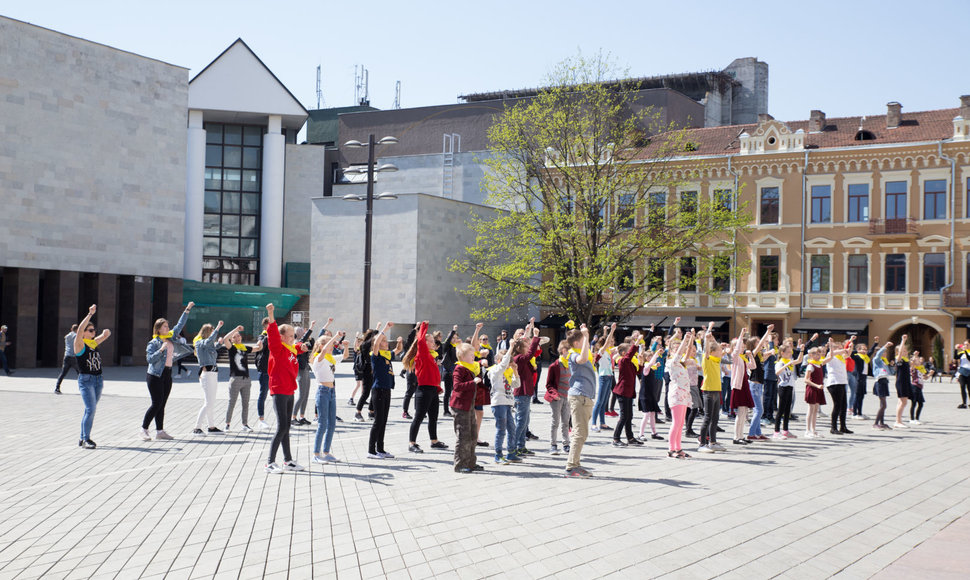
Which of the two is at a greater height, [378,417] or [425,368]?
[425,368]

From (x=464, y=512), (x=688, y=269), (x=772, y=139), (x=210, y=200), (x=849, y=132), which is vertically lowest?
(x=464, y=512)

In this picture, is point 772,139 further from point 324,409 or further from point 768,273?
point 324,409

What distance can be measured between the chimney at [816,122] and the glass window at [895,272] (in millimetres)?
8564

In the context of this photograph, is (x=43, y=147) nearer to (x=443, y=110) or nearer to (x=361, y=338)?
(x=361, y=338)

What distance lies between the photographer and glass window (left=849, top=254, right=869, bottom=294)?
41.7 meters

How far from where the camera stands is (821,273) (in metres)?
42.7

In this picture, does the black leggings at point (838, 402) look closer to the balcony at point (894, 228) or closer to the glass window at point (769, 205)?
the balcony at point (894, 228)

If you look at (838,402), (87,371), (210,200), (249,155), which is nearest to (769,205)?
(838,402)

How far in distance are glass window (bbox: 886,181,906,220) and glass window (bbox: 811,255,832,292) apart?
11.8 ft

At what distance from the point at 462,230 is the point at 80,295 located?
20.2 metres

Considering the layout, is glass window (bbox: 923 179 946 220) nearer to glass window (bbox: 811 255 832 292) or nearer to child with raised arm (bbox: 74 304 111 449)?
glass window (bbox: 811 255 832 292)

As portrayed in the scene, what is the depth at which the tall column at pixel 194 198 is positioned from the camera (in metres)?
51.1

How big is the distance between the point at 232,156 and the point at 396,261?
1771 cm

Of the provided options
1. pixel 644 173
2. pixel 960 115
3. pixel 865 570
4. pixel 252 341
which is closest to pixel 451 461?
pixel 865 570
